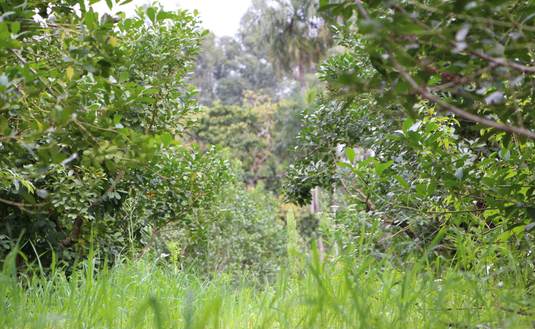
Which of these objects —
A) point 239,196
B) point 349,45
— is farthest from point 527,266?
point 239,196

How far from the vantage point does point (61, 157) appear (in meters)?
1.16

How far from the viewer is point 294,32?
1719cm

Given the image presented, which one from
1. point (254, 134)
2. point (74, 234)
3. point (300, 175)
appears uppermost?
point (254, 134)

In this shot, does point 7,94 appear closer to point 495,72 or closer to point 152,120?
point 495,72

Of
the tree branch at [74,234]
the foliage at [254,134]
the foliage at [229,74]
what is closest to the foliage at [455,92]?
the tree branch at [74,234]

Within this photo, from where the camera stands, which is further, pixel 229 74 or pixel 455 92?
pixel 229 74

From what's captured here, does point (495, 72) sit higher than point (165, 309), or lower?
higher

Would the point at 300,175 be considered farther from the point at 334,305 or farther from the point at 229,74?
the point at 229,74

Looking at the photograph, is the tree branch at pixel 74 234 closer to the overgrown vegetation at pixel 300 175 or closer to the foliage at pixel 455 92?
the overgrown vegetation at pixel 300 175

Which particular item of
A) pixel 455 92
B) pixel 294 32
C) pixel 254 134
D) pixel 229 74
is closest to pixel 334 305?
pixel 455 92

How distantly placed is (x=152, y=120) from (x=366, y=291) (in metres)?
2.81

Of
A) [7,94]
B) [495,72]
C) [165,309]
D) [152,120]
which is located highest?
[152,120]

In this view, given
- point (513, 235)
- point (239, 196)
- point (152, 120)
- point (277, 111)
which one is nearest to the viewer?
point (513, 235)

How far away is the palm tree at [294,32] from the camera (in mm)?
16859
